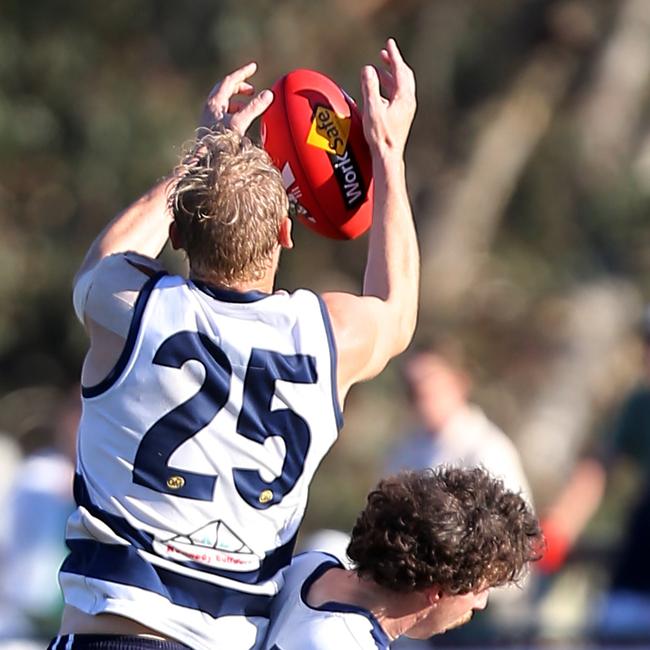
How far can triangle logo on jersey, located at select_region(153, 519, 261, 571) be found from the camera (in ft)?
11.0

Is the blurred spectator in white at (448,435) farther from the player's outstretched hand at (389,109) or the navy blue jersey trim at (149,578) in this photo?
the navy blue jersey trim at (149,578)

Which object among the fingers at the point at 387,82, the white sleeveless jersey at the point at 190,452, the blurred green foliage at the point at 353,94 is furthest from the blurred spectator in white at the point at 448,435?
the blurred green foliage at the point at 353,94

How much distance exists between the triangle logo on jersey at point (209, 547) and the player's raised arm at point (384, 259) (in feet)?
1.33

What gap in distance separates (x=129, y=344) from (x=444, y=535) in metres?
0.77

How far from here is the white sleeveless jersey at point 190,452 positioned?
332 cm

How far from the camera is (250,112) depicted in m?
3.75

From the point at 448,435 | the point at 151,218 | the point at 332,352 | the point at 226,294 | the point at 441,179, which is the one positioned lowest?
the point at 332,352

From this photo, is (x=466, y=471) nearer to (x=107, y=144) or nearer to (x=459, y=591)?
(x=459, y=591)

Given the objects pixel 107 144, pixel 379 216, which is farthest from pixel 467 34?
pixel 379 216

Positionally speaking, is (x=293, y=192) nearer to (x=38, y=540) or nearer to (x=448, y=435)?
(x=448, y=435)

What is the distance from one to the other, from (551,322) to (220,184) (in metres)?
15.0

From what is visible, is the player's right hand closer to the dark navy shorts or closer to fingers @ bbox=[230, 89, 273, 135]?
fingers @ bbox=[230, 89, 273, 135]

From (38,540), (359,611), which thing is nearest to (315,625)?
(359,611)

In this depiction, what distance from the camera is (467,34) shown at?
18.1 m
